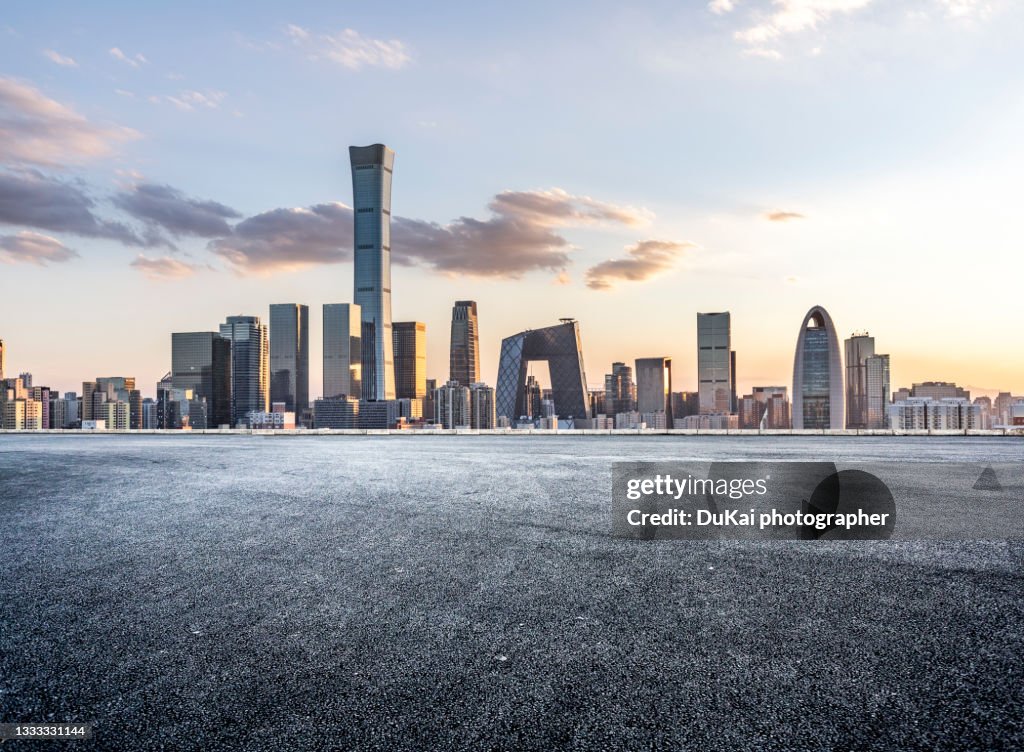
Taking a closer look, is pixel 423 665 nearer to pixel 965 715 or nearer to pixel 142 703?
pixel 142 703

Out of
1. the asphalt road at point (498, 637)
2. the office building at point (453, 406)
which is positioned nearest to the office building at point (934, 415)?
the office building at point (453, 406)

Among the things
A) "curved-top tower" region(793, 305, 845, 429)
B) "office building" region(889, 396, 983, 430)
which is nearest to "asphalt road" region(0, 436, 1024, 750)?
"office building" region(889, 396, 983, 430)

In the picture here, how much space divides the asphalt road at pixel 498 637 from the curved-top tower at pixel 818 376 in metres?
175

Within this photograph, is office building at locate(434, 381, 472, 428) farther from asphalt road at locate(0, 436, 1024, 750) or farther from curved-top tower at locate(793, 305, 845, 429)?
asphalt road at locate(0, 436, 1024, 750)

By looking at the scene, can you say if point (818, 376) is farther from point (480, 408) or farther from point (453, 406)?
point (453, 406)

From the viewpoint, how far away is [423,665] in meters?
4.83

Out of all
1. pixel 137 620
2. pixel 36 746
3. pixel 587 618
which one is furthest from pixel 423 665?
pixel 137 620

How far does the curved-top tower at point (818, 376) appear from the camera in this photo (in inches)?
6673

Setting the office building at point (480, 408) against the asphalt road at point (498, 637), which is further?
the office building at point (480, 408)

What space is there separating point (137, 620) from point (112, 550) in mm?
3738

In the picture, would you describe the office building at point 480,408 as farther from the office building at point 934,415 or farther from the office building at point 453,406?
the office building at point 934,415

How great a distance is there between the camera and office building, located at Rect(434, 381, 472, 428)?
150625 millimetres

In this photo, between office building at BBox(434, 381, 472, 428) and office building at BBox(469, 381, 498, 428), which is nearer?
office building at BBox(434, 381, 472, 428)

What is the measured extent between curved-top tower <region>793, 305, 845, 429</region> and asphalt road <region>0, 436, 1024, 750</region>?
175495mm
